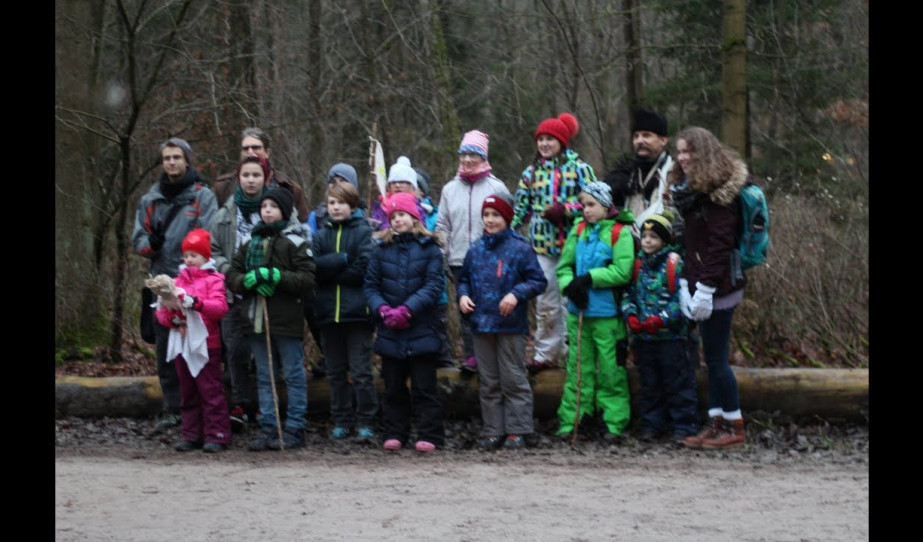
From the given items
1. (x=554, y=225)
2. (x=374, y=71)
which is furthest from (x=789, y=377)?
(x=374, y=71)

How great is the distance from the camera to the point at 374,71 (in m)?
17.5

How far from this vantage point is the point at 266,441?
8.80m

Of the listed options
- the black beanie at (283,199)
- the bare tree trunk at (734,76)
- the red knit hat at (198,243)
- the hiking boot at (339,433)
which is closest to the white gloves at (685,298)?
the hiking boot at (339,433)

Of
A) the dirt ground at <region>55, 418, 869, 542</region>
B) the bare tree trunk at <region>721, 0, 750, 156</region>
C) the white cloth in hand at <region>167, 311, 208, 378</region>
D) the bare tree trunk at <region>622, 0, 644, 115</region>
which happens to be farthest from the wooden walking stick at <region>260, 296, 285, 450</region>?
the bare tree trunk at <region>622, 0, 644, 115</region>

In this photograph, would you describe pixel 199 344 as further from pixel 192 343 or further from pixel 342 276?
pixel 342 276

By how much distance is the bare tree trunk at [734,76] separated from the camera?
11242mm

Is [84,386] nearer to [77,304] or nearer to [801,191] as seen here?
[77,304]

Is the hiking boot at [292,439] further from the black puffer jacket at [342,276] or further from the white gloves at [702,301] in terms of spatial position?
the white gloves at [702,301]

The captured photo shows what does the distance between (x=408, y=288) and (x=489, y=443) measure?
1331 millimetres

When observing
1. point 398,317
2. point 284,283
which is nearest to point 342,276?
point 284,283

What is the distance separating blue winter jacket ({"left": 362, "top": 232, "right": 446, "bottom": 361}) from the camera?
337 inches

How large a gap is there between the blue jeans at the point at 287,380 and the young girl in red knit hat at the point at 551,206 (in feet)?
6.28

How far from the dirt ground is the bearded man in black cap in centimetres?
189
